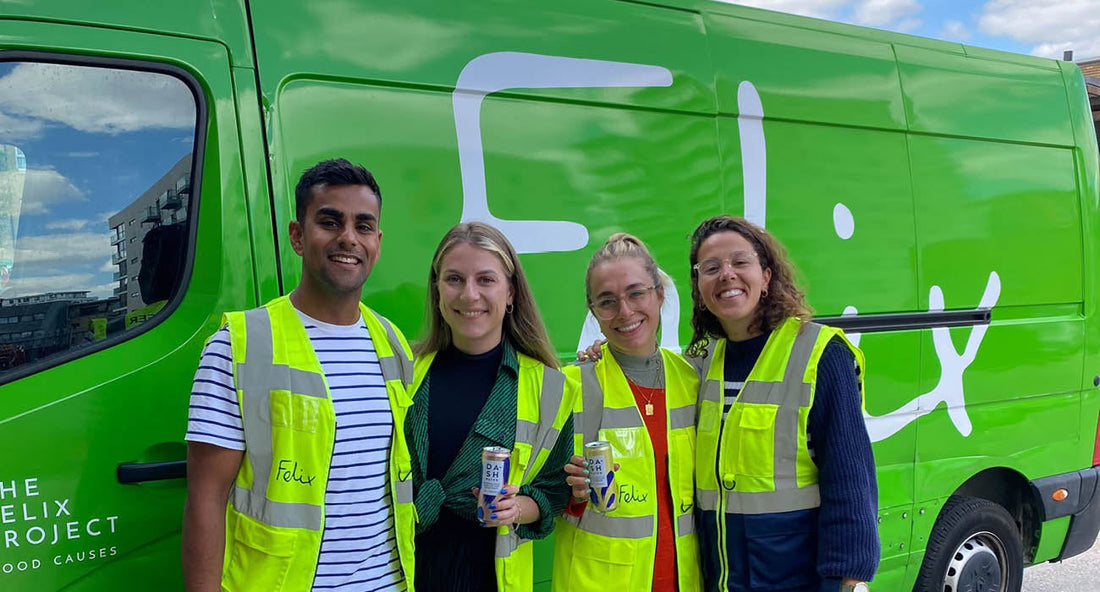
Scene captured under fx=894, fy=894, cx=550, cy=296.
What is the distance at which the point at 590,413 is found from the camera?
243 cm

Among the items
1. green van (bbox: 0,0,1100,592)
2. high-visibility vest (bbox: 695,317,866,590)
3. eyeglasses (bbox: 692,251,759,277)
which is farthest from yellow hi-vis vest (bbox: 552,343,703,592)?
green van (bbox: 0,0,1100,592)

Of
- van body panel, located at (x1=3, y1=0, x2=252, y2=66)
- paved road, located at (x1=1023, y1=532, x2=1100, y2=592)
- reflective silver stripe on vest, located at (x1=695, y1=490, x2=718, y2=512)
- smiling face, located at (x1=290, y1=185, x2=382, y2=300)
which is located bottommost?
paved road, located at (x1=1023, y1=532, x2=1100, y2=592)

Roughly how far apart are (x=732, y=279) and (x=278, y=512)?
125 cm

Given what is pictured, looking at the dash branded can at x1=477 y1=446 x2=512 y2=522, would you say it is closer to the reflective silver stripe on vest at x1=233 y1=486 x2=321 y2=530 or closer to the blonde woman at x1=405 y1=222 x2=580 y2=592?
the blonde woman at x1=405 y1=222 x2=580 y2=592

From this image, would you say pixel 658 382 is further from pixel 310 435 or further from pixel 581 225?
pixel 310 435

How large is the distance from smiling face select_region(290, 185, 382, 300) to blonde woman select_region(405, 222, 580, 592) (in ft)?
0.99

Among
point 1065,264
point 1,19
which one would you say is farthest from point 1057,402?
point 1,19

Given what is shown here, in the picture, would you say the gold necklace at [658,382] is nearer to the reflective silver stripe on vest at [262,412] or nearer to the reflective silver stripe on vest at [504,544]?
the reflective silver stripe on vest at [504,544]

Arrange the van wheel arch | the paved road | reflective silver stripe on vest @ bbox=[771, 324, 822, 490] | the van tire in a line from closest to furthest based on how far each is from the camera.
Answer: reflective silver stripe on vest @ bbox=[771, 324, 822, 490] < the van tire < the van wheel arch < the paved road

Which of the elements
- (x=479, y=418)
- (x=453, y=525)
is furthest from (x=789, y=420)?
(x=453, y=525)

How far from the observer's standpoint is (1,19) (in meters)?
2.19

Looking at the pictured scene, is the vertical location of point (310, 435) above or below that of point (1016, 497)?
above

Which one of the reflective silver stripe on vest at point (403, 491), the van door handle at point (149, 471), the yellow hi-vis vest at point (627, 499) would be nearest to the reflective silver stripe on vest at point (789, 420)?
the yellow hi-vis vest at point (627, 499)

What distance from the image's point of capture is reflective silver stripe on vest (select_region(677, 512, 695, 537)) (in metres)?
2.39
